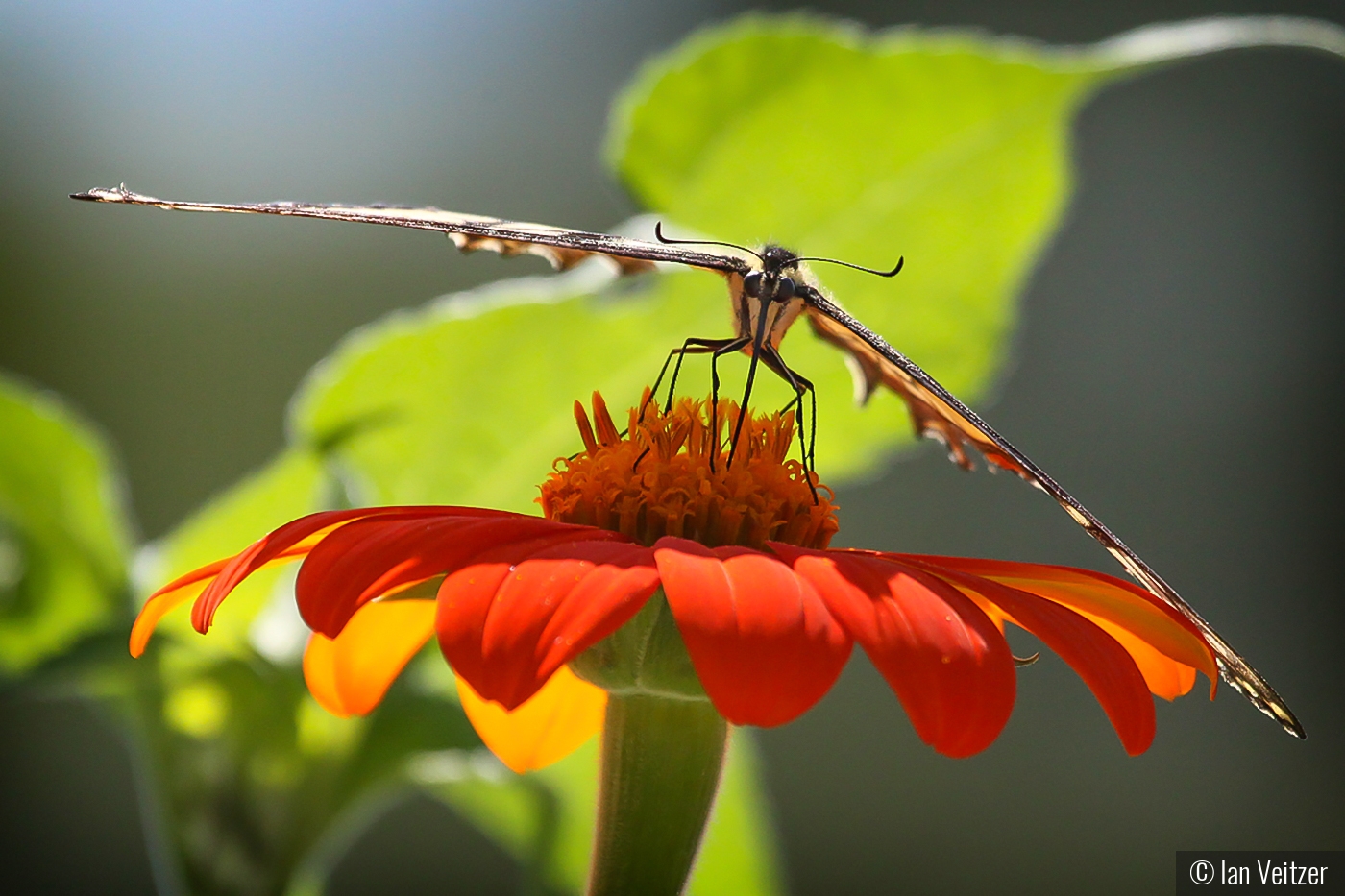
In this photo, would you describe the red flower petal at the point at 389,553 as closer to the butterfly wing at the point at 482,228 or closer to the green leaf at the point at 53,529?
the butterfly wing at the point at 482,228

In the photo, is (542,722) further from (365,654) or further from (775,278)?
(775,278)

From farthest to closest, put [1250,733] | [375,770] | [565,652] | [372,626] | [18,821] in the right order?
→ [1250,733], [18,821], [375,770], [372,626], [565,652]

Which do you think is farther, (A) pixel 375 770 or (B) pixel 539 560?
(A) pixel 375 770

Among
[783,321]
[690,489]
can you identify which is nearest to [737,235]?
[783,321]

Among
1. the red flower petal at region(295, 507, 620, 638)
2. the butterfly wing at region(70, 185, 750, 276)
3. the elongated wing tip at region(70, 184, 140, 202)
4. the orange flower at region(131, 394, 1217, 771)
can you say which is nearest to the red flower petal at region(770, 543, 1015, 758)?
the orange flower at region(131, 394, 1217, 771)

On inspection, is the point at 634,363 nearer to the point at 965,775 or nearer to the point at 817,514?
the point at 817,514

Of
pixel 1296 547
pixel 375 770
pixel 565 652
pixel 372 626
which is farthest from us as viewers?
pixel 1296 547

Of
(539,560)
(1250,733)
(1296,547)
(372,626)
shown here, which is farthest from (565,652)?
(1296,547)
